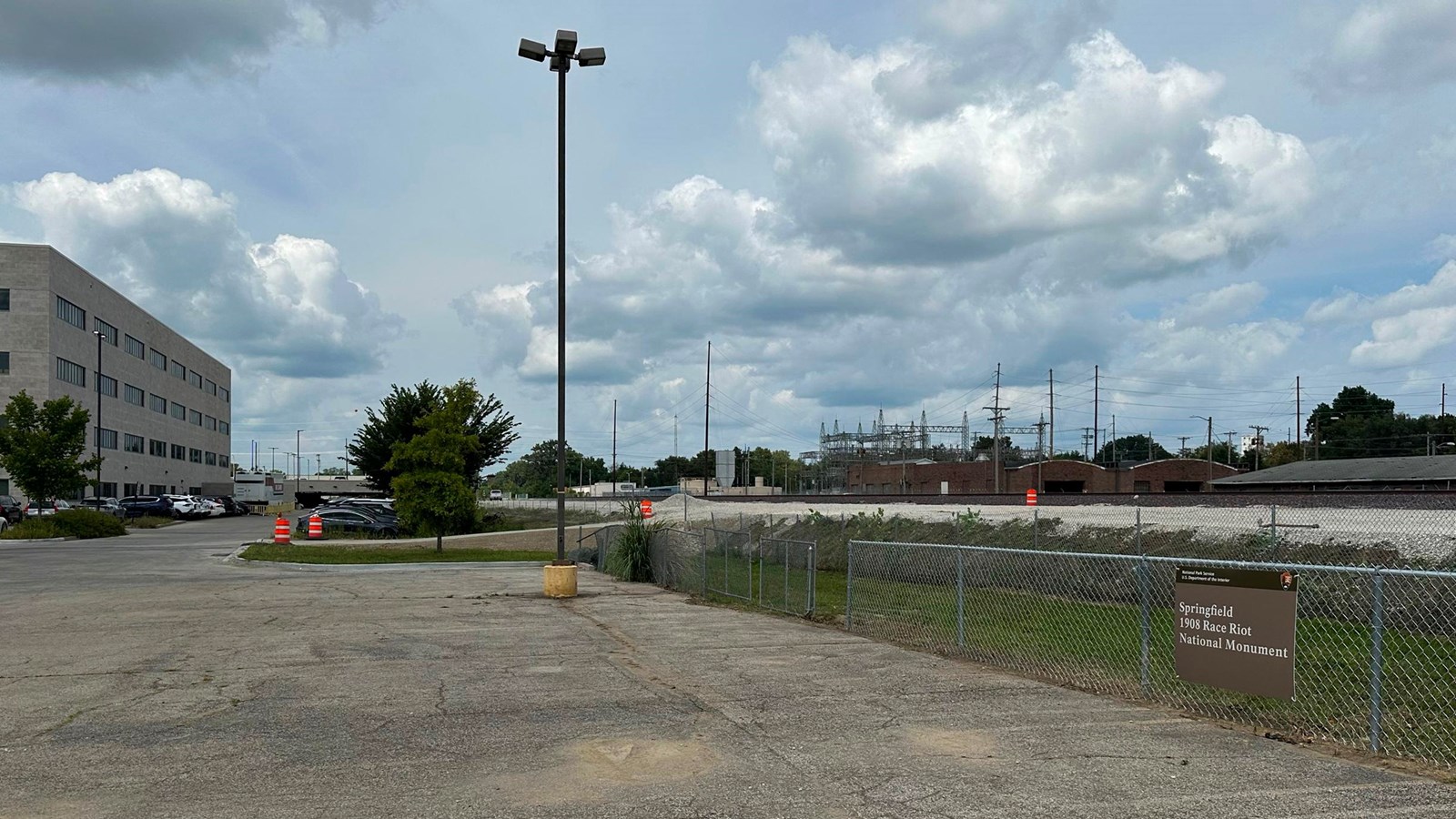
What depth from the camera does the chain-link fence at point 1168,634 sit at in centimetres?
853

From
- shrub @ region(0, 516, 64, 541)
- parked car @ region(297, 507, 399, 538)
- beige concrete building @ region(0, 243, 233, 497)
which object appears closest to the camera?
shrub @ region(0, 516, 64, 541)

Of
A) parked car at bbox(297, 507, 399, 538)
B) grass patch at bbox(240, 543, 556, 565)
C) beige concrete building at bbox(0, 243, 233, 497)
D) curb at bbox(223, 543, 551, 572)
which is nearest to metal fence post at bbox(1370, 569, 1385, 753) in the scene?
curb at bbox(223, 543, 551, 572)

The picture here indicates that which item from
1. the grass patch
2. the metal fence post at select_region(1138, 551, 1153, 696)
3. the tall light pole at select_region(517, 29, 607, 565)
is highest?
the tall light pole at select_region(517, 29, 607, 565)

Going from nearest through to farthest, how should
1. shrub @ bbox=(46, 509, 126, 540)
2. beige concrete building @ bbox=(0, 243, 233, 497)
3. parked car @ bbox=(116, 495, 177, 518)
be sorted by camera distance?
shrub @ bbox=(46, 509, 126, 540) < parked car @ bbox=(116, 495, 177, 518) < beige concrete building @ bbox=(0, 243, 233, 497)

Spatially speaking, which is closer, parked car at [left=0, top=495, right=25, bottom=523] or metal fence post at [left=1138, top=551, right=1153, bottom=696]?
metal fence post at [left=1138, top=551, right=1153, bottom=696]

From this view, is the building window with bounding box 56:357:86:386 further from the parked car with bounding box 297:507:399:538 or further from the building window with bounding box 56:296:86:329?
the parked car with bounding box 297:507:399:538

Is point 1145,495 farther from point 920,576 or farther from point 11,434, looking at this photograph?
point 11,434

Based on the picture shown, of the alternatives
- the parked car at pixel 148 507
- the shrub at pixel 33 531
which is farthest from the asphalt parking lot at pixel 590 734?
the parked car at pixel 148 507

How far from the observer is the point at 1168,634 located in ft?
49.1

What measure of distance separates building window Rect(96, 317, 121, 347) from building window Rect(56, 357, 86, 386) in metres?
4.84

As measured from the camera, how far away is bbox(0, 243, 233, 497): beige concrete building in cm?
6556

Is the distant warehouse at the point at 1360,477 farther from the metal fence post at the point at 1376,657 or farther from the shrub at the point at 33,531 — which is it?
the shrub at the point at 33,531

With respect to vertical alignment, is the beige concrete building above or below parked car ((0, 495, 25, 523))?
above

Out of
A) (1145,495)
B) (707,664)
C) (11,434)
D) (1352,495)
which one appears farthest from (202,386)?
(707,664)
